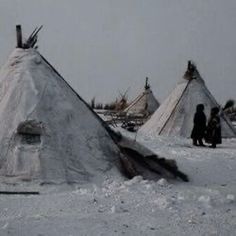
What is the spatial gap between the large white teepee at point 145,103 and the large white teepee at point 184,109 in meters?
9.47

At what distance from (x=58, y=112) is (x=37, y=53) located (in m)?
1.34

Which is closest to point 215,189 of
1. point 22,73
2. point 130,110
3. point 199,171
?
point 199,171

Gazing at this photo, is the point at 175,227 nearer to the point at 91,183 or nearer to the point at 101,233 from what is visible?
the point at 101,233

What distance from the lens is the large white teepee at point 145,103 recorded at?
27.7m

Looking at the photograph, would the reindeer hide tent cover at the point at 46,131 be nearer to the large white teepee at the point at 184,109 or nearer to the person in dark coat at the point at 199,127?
the person in dark coat at the point at 199,127

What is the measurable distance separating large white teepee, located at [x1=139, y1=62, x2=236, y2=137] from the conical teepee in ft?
26.5

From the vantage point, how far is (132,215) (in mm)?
5422

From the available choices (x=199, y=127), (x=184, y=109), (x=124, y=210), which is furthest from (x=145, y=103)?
(x=124, y=210)

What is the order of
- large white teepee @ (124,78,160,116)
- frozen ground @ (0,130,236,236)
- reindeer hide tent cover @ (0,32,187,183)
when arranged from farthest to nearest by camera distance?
large white teepee @ (124,78,160,116) → reindeer hide tent cover @ (0,32,187,183) → frozen ground @ (0,130,236,236)

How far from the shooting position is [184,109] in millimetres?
16953

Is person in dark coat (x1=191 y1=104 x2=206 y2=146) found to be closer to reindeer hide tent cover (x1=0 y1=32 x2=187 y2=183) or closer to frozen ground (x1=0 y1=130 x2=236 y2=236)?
reindeer hide tent cover (x1=0 y1=32 x2=187 y2=183)

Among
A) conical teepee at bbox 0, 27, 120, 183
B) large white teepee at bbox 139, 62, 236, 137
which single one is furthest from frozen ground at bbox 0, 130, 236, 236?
large white teepee at bbox 139, 62, 236, 137

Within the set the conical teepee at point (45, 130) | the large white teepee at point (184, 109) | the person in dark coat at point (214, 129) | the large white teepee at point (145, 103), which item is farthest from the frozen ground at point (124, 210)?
the large white teepee at point (145, 103)

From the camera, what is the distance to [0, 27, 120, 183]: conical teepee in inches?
280
